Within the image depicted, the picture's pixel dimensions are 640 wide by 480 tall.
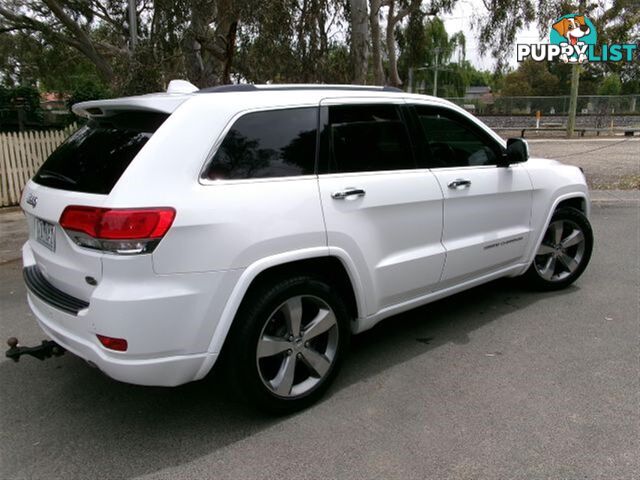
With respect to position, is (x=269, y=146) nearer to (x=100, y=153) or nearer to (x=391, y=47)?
(x=100, y=153)

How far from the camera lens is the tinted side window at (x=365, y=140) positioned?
11.1 ft

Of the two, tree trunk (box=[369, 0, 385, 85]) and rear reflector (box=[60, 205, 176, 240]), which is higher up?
tree trunk (box=[369, 0, 385, 85])

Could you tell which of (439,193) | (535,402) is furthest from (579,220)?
(535,402)

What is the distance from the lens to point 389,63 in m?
17.5

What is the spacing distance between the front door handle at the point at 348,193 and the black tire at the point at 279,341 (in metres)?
0.49

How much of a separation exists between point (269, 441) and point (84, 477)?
0.91 m

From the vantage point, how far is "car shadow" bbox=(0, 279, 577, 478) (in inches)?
111

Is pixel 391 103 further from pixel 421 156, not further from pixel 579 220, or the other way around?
pixel 579 220

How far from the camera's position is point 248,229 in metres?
2.82

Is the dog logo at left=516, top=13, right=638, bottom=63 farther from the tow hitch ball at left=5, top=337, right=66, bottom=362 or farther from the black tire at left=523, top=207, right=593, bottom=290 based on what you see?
the tow hitch ball at left=5, top=337, right=66, bottom=362

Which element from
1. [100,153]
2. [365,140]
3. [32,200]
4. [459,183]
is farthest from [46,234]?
[459,183]

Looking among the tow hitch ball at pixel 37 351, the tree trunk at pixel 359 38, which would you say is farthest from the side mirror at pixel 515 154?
the tree trunk at pixel 359 38

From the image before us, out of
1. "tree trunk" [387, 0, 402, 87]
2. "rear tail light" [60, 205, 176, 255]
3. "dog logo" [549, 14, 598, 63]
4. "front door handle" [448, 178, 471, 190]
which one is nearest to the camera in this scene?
"rear tail light" [60, 205, 176, 255]

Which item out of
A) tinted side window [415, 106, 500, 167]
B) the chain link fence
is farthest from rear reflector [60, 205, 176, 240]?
the chain link fence
